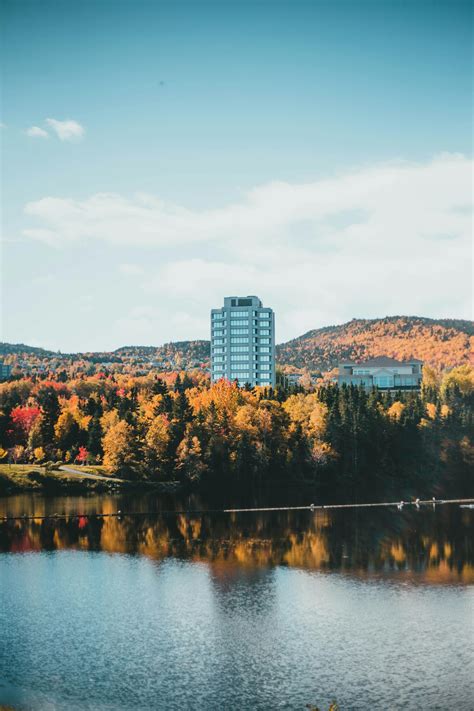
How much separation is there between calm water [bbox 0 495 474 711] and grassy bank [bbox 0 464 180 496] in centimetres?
3762

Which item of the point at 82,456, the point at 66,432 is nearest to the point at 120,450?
the point at 82,456

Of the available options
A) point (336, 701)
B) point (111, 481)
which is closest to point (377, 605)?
point (336, 701)

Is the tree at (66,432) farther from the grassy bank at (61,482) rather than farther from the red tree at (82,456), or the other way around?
the grassy bank at (61,482)

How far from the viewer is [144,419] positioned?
18650 cm

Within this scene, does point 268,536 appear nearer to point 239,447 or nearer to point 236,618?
point 236,618

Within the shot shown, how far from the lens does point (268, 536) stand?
11481cm

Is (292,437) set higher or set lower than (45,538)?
higher

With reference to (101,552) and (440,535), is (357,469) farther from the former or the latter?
(101,552)

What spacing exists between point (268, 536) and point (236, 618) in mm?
43727

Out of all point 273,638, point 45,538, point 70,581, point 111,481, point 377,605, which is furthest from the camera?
point 111,481

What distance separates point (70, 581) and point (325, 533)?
43818mm

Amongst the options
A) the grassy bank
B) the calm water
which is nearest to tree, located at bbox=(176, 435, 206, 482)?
the grassy bank

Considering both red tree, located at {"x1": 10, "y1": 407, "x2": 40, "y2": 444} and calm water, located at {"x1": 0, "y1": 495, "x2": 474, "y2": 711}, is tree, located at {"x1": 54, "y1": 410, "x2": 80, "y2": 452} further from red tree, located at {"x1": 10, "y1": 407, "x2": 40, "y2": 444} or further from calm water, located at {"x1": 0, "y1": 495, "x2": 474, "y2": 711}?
calm water, located at {"x1": 0, "y1": 495, "x2": 474, "y2": 711}

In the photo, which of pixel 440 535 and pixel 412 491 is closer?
pixel 440 535
